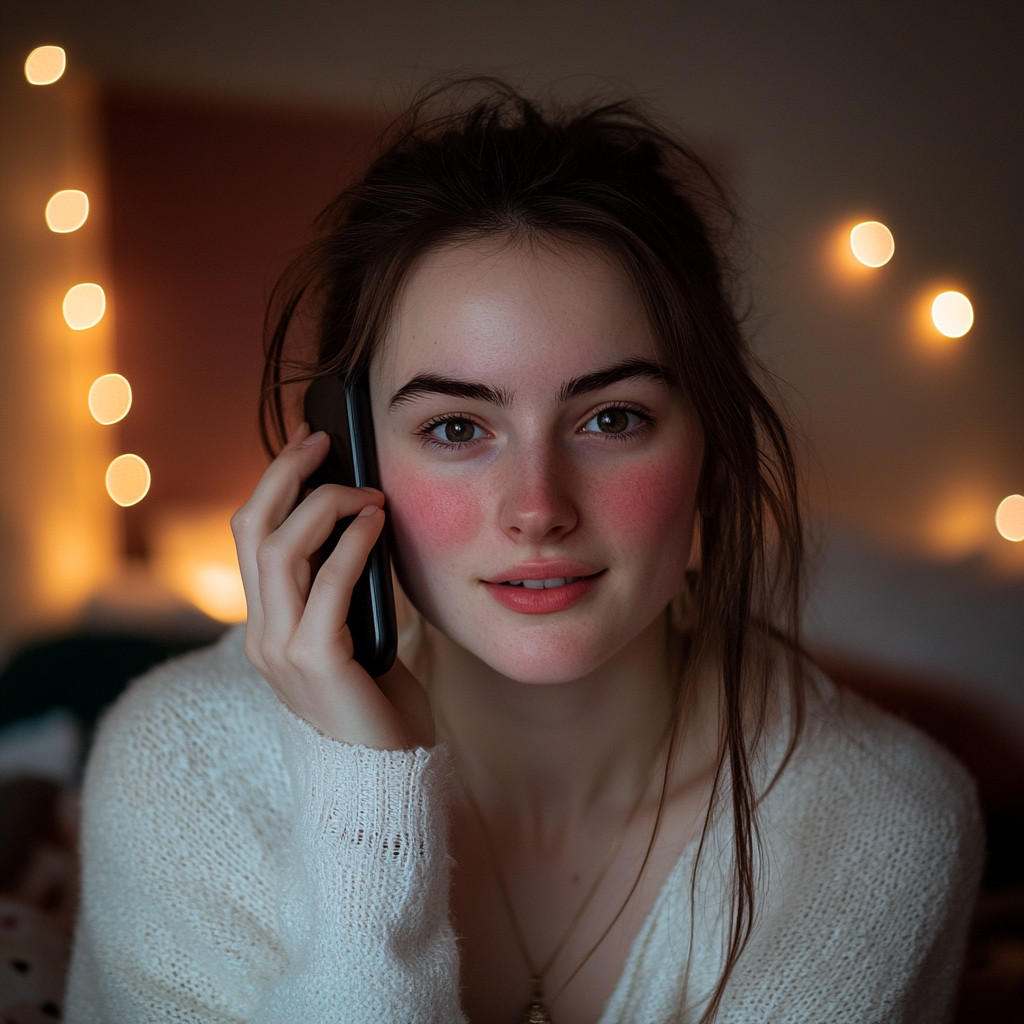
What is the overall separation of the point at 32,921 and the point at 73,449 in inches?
59.1

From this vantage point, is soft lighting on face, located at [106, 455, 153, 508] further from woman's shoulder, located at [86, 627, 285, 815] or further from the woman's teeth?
the woman's teeth

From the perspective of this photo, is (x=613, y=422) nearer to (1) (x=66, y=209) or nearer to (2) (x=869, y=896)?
(2) (x=869, y=896)

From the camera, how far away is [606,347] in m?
0.96

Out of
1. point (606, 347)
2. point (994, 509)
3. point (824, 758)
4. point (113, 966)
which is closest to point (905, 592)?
point (994, 509)

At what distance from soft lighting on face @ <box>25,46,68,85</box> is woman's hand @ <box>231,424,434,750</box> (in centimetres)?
181

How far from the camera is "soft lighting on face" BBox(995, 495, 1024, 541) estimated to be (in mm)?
2154

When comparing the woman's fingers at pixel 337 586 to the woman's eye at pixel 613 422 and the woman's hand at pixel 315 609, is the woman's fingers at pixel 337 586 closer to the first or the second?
the woman's hand at pixel 315 609

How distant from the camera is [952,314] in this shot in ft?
7.07

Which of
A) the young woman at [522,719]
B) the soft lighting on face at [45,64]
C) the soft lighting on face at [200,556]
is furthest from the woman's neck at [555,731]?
the soft lighting on face at [45,64]

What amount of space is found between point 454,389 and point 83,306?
74.4 inches

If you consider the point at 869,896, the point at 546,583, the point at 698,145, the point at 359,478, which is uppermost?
the point at 698,145

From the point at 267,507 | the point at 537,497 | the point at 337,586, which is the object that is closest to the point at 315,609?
the point at 337,586

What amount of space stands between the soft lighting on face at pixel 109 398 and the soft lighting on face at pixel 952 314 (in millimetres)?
2069

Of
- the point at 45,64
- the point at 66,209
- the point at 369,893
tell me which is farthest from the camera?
Result: the point at 66,209
